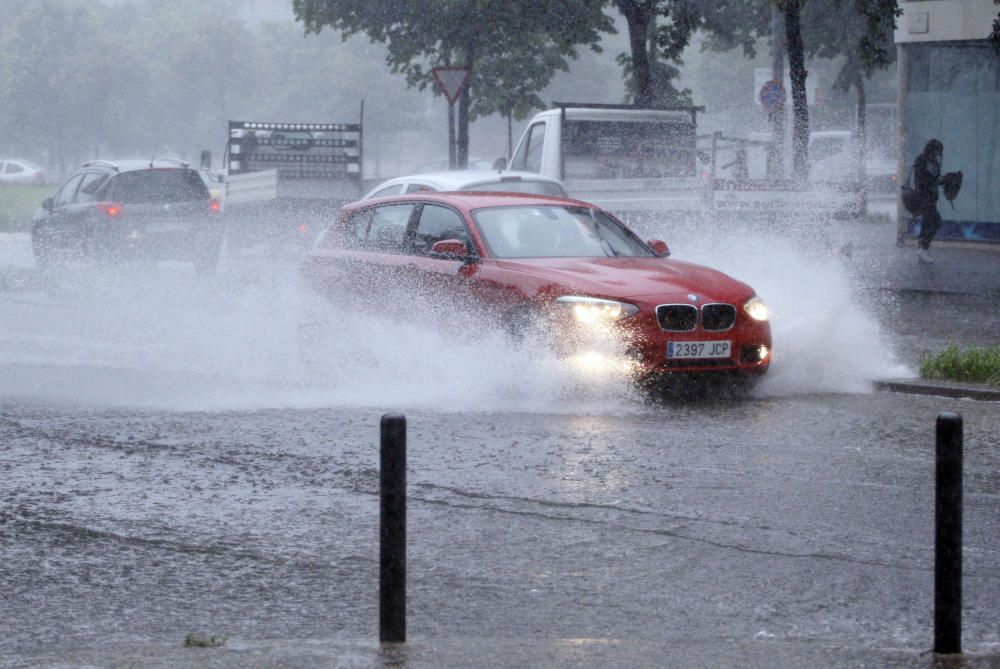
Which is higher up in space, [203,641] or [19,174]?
[19,174]

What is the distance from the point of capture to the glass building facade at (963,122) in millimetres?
27844

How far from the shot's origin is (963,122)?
2833 centimetres

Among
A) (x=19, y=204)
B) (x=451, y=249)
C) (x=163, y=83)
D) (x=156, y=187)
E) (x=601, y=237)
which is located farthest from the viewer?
(x=163, y=83)

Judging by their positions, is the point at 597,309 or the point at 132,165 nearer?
the point at 597,309

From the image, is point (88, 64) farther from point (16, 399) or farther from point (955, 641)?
point (955, 641)

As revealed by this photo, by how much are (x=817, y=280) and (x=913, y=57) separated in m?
14.2

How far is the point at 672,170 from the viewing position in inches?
867

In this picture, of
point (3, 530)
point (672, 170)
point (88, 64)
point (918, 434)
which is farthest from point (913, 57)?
point (88, 64)

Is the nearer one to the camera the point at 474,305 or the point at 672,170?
the point at 474,305

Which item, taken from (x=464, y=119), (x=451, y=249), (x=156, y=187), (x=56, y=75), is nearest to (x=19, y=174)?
(x=56, y=75)

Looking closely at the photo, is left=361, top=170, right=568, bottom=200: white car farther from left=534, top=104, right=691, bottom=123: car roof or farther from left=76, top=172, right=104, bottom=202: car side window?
left=76, top=172, right=104, bottom=202: car side window

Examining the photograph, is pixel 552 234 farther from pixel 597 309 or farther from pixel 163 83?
pixel 163 83

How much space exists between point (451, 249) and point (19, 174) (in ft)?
207

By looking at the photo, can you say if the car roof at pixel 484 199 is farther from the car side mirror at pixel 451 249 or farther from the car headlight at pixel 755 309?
the car headlight at pixel 755 309
